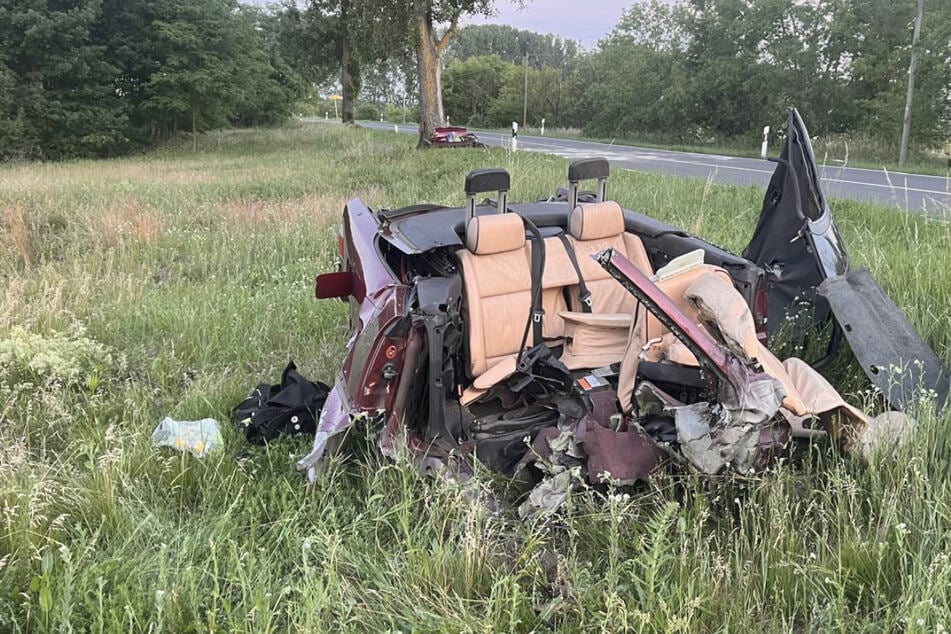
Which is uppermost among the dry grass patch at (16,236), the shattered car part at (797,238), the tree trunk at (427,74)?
the tree trunk at (427,74)

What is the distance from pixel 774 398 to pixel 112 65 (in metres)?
33.4

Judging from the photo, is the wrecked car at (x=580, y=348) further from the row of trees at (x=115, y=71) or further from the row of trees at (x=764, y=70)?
the row of trees at (x=115, y=71)

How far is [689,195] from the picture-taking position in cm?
849

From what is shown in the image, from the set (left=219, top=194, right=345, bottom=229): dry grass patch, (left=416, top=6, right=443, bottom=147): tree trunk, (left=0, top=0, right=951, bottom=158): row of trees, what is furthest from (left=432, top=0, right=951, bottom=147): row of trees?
(left=219, top=194, right=345, bottom=229): dry grass patch

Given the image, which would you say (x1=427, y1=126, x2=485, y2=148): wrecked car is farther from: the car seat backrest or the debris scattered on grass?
the debris scattered on grass

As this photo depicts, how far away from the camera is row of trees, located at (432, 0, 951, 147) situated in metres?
24.2

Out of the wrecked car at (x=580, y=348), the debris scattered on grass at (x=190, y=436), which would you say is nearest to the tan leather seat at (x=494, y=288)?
the wrecked car at (x=580, y=348)

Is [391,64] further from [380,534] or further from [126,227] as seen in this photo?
[380,534]

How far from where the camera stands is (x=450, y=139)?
66.2 ft

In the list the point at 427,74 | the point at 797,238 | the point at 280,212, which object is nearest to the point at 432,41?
the point at 427,74

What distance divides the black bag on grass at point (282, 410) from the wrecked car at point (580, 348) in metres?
0.47

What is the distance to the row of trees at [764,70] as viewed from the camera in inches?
952

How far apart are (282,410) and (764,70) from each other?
33498mm

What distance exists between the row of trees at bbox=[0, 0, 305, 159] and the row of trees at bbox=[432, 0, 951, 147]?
21580 millimetres
